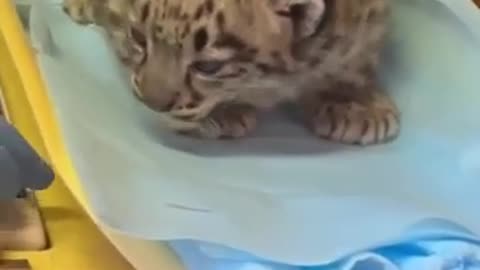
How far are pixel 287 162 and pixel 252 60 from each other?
76mm

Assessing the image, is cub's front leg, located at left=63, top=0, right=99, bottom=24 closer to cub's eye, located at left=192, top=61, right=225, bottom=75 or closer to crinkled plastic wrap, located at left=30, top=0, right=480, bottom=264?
crinkled plastic wrap, located at left=30, top=0, right=480, bottom=264

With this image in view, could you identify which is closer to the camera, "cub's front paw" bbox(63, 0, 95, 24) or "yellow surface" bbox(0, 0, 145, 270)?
"yellow surface" bbox(0, 0, 145, 270)

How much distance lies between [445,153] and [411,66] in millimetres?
101

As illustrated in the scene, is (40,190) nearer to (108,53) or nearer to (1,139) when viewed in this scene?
(1,139)

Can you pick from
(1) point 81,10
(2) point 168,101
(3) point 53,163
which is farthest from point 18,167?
(1) point 81,10

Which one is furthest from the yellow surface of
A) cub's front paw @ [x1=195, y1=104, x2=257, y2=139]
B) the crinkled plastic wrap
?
cub's front paw @ [x1=195, y1=104, x2=257, y2=139]

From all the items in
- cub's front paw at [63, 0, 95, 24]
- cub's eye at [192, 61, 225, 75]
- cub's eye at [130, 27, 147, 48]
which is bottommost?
cub's eye at [192, 61, 225, 75]

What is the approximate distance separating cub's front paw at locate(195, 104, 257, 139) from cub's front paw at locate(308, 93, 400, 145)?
0.05 m

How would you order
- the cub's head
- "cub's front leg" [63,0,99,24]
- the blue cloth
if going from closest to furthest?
the blue cloth < the cub's head < "cub's front leg" [63,0,99,24]

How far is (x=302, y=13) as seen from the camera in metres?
0.81

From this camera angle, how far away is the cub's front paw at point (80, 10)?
0.92 metres

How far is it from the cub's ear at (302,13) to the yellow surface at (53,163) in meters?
0.18

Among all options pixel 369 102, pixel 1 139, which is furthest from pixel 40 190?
pixel 369 102

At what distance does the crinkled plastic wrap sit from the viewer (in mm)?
701
